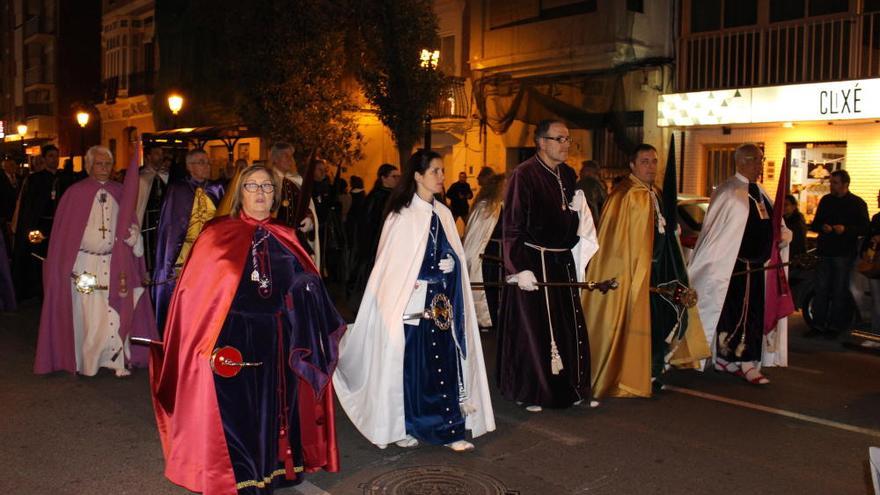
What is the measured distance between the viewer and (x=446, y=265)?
5.61 metres

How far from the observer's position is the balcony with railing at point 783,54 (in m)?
15.1

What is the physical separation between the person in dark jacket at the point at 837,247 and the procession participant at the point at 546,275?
4557 millimetres

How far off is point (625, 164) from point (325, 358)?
47.5 feet

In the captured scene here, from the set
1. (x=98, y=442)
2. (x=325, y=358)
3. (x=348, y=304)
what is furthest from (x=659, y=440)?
(x=348, y=304)

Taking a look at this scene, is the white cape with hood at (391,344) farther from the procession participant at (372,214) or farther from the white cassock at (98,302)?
the procession participant at (372,214)

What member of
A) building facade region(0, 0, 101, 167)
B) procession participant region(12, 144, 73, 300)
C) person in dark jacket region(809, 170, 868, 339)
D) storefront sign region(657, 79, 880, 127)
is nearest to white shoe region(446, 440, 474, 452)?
person in dark jacket region(809, 170, 868, 339)

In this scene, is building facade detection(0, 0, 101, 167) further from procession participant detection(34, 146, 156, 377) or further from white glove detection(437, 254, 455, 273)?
white glove detection(437, 254, 455, 273)

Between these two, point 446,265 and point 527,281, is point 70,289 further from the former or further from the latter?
point 527,281

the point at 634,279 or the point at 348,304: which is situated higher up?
the point at 634,279

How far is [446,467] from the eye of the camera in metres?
5.33

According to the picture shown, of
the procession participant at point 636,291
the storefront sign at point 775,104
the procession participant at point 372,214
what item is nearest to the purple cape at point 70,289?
the procession participant at point 372,214

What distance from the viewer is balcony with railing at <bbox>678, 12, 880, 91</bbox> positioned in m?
15.1

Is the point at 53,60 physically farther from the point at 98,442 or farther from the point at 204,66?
the point at 98,442

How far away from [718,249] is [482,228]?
320 cm
